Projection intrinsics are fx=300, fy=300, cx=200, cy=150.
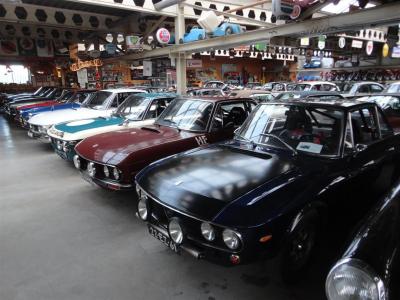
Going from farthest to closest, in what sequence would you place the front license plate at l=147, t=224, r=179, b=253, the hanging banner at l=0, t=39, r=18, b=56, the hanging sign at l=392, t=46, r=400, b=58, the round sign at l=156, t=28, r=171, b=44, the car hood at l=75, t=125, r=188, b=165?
the hanging sign at l=392, t=46, r=400, b=58, the hanging banner at l=0, t=39, r=18, b=56, the round sign at l=156, t=28, r=171, b=44, the car hood at l=75, t=125, r=188, b=165, the front license plate at l=147, t=224, r=179, b=253

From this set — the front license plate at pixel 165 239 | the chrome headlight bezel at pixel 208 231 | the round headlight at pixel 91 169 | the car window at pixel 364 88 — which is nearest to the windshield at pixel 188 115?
the round headlight at pixel 91 169

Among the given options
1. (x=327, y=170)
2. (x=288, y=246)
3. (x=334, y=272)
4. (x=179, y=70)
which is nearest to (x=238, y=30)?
(x=179, y=70)

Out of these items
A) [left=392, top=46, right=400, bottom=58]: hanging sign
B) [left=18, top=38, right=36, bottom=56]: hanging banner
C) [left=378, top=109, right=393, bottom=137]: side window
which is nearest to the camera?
[left=378, top=109, right=393, bottom=137]: side window

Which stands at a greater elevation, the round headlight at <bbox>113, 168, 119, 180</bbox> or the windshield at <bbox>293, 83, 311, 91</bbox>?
the windshield at <bbox>293, 83, 311, 91</bbox>

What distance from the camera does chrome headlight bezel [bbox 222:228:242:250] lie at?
7.18ft

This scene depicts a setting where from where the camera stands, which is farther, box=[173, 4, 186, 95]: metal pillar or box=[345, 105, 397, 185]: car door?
box=[173, 4, 186, 95]: metal pillar

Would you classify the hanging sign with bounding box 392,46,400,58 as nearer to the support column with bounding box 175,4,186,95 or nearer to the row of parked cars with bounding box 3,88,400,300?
the support column with bounding box 175,4,186,95

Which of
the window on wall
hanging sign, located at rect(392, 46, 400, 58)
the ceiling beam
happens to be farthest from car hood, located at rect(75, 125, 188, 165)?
the window on wall

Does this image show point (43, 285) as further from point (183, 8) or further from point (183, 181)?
point (183, 8)

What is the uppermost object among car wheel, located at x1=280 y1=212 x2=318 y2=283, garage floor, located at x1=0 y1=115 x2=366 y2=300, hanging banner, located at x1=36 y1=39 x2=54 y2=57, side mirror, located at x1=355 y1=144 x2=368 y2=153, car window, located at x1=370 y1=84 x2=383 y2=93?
hanging banner, located at x1=36 y1=39 x2=54 y2=57

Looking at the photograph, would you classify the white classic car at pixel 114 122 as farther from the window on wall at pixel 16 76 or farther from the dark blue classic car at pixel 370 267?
the window on wall at pixel 16 76

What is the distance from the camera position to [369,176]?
10.6 feet

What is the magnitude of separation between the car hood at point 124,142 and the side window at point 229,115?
55cm

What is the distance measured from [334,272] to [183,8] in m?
12.0
